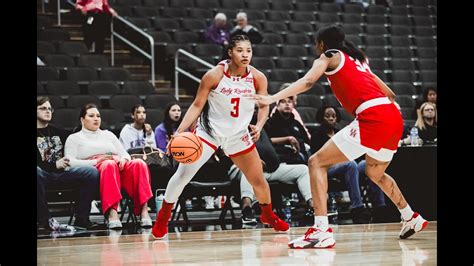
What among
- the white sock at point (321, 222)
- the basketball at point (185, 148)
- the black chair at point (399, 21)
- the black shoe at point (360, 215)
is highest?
the black chair at point (399, 21)

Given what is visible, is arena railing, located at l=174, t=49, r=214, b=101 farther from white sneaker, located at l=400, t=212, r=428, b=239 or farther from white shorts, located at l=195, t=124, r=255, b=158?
white sneaker, located at l=400, t=212, r=428, b=239

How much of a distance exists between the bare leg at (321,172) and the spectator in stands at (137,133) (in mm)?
3481

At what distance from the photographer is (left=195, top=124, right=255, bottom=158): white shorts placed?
6.50 meters

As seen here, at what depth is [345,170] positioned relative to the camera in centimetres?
902

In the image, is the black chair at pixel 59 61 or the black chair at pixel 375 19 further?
the black chair at pixel 375 19

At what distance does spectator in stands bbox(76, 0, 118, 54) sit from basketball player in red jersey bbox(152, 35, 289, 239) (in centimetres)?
601

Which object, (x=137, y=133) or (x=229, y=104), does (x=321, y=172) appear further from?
(x=137, y=133)

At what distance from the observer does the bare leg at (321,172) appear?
561cm

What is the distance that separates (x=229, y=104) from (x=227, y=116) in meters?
0.10

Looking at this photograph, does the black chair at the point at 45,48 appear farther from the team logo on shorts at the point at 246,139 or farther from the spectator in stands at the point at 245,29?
the team logo on shorts at the point at 246,139

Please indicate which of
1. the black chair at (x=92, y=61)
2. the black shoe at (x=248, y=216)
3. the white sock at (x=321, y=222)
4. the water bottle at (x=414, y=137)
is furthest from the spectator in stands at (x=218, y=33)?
the white sock at (x=321, y=222)

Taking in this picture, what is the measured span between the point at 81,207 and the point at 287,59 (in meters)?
6.53
